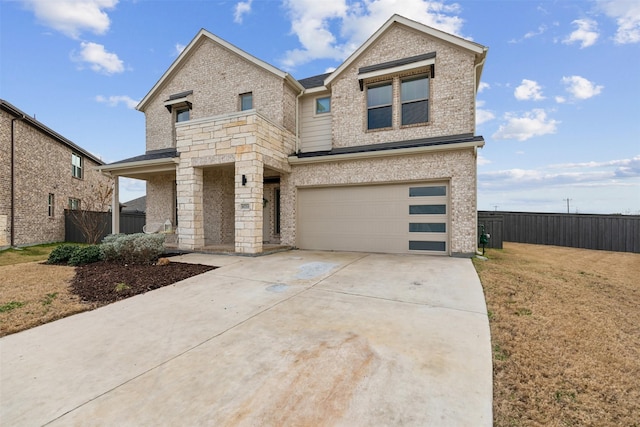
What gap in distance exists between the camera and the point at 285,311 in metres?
4.14

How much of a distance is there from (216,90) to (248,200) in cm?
656

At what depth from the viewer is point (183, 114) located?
13250 mm

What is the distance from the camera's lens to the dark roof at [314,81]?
11.9 metres

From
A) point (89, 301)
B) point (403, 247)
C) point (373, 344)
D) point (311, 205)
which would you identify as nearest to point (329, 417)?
point (373, 344)

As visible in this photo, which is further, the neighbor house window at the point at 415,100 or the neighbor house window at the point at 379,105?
the neighbor house window at the point at 379,105

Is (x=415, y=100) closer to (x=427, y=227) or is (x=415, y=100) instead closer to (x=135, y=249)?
(x=427, y=227)

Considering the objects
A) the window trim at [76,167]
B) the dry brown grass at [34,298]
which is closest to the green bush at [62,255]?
the dry brown grass at [34,298]

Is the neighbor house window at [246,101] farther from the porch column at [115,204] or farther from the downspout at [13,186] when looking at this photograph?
the downspout at [13,186]

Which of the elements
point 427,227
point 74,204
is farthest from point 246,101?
point 74,204

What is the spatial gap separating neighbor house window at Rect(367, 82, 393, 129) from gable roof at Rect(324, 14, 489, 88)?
1348mm

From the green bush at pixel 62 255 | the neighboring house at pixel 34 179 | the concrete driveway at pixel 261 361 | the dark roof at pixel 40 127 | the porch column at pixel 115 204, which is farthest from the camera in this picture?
the neighboring house at pixel 34 179

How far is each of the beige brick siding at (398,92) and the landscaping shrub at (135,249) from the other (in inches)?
277

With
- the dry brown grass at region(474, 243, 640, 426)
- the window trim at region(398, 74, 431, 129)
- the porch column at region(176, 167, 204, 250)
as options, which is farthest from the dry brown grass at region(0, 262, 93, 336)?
the window trim at region(398, 74, 431, 129)

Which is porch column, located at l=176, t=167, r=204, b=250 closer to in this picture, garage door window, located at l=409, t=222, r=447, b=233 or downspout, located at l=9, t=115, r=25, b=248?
garage door window, located at l=409, t=222, r=447, b=233
